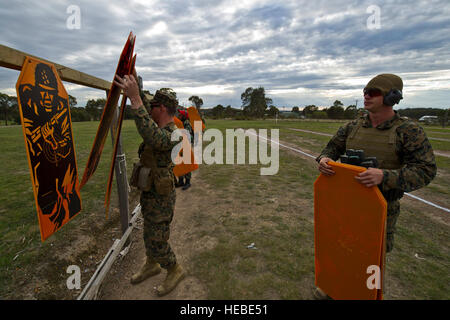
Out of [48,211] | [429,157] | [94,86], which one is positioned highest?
[94,86]

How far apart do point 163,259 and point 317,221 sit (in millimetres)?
1719

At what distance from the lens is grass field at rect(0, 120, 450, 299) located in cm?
249

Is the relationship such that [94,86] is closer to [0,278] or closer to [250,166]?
[0,278]

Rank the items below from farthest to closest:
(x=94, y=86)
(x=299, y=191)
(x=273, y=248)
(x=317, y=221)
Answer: (x=299, y=191) → (x=273, y=248) → (x=94, y=86) → (x=317, y=221)

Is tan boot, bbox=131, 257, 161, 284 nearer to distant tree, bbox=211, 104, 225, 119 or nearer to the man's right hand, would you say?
the man's right hand

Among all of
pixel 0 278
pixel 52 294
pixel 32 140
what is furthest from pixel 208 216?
pixel 32 140

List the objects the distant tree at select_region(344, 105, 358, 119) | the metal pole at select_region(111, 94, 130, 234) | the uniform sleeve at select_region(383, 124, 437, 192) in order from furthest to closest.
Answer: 1. the distant tree at select_region(344, 105, 358, 119)
2. the metal pole at select_region(111, 94, 130, 234)
3. the uniform sleeve at select_region(383, 124, 437, 192)

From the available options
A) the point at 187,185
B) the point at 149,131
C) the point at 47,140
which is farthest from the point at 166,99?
the point at 187,185

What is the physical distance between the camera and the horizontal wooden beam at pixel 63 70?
1.38 meters

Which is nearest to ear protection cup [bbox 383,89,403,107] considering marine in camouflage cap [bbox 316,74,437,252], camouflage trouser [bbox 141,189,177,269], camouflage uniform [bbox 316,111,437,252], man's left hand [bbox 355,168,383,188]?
marine in camouflage cap [bbox 316,74,437,252]

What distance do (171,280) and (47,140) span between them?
1916 millimetres

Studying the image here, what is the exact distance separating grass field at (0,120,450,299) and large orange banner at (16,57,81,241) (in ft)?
4.27

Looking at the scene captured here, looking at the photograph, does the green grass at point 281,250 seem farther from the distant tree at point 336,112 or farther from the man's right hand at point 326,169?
the distant tree at point 336,112
